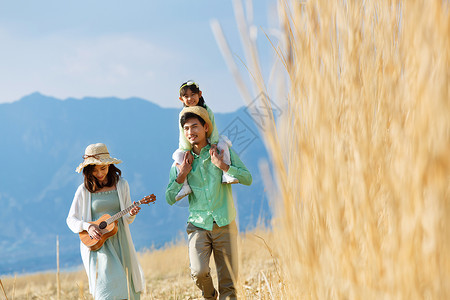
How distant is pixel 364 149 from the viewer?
3.35 feet

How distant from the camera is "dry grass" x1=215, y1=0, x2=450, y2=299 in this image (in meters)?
0.87

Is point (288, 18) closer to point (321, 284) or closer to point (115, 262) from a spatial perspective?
point (321, 284)

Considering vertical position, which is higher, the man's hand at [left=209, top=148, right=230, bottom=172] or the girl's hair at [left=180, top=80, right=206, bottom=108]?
the girl's hair at [left=180, top=80, right=206, bottom=108]

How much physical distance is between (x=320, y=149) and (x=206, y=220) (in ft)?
7.45

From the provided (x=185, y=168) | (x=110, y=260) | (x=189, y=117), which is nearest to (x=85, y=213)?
(x=110, y=260)

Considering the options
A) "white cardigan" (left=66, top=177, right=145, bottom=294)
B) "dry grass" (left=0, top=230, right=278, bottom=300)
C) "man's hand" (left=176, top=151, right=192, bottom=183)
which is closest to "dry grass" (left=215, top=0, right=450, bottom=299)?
"man's hand" (left=176, top=151, right=192, bottom=183)

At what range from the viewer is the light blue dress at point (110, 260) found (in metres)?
3.47

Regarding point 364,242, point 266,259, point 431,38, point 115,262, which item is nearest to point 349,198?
point 364,242

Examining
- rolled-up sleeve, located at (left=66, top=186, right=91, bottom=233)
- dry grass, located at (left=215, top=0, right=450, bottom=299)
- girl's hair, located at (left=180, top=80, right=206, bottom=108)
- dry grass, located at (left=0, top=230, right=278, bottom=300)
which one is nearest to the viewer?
dry grass, located at (left=215, top=0, right=450, bottom=299)

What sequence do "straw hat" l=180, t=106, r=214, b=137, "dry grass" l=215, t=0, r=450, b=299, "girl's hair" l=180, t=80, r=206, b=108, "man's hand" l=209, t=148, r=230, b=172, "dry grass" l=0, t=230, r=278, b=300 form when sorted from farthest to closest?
"dry grass" l=0, t=230, r=278, b=300 < "girl's hair" l=180, t=80, r=206, b=108 < "straw hat" l=180, t=106, r=214, b=137 < "man's hand" l=209, t=148, r=230, b=172 < "dry grass" l=215, t=0, r=450, b=299

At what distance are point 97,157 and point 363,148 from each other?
2.87 m

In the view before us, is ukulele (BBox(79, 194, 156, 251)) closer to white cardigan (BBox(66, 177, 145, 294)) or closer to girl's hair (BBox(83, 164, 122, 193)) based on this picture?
white cardigan (BBox(66, 177, 145, 294))

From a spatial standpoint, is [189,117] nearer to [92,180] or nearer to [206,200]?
[206,200]

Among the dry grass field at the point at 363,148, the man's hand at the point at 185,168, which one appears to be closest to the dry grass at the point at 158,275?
the man's hand at the point at 185,168
